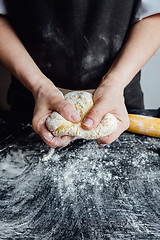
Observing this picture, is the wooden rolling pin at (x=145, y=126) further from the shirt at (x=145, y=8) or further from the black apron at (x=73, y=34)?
the shirt at (x=145, y=8)

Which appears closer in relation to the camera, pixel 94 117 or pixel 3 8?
pixel 94 117

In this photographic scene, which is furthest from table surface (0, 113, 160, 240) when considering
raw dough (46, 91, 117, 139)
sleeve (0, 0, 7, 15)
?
sleeve (0, 0, 7, 15)

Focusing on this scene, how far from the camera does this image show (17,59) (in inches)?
38.0

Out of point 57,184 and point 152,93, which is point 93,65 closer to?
point 57,184

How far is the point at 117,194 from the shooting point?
0.78 metres

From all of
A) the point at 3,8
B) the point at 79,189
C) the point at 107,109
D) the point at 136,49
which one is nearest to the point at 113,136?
the point at 107,109

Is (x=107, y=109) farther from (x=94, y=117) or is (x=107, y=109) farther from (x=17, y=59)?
(x=17, y=59)

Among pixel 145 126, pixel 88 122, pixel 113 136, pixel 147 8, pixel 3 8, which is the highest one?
pixel 3 8

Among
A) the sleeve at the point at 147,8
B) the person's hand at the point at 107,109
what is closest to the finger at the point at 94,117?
the person's hand at the point at 107,109

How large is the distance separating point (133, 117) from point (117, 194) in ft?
1.21

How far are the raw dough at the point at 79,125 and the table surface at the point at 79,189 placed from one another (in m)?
0.15

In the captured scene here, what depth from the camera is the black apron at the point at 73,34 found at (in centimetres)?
93

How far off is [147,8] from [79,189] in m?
0.78

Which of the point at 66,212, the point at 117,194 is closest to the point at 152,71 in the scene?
the point at 117,194
